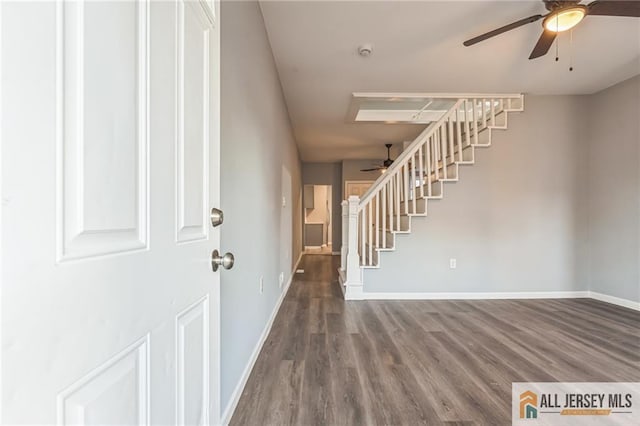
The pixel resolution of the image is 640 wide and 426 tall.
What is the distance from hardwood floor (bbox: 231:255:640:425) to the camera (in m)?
1.67

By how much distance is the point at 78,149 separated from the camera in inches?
18.5

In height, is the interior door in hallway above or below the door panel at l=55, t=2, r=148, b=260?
above

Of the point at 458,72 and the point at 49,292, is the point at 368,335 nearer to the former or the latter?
the point at 49,292

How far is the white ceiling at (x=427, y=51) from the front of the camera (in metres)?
2.42

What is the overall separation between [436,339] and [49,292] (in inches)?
107

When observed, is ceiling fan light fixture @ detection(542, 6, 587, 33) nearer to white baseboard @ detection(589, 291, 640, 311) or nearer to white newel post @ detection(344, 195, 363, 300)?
white newel post @ detection(344, 195, 363, 300)

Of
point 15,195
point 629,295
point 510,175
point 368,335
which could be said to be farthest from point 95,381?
point 629,295

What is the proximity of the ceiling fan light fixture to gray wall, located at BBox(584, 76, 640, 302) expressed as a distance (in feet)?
6.90

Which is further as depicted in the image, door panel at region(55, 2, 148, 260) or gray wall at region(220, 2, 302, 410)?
gray wall at region(220, 2, 302, 410)

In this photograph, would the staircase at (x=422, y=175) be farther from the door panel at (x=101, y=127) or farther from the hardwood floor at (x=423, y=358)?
the door panel at (x=101, y=127)

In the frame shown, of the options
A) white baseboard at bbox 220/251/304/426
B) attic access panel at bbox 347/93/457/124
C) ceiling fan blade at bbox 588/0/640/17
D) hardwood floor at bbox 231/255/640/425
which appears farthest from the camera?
attic access panel at bbox 347/93/457/124

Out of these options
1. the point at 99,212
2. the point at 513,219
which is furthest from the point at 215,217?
the point at 513,219

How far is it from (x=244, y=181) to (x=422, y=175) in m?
2.74

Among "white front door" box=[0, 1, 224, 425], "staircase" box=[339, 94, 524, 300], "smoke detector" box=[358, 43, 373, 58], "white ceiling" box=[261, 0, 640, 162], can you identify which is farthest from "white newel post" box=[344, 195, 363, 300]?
"white front door" box=[0, 1, 224, 425]
